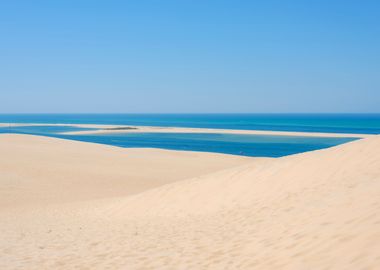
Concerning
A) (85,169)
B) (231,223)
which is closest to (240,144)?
(85,169)

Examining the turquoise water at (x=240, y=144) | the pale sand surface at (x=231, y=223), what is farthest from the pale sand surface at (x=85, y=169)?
the turquoise water at (x=240, y=144)

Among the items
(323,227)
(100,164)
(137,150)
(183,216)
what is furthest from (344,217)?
(137,150)

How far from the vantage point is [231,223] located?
31.1ft

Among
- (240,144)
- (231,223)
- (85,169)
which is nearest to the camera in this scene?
(231,223)

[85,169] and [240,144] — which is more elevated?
[85,169]

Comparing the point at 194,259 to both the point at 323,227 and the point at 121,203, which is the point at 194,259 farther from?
the point at 121,203

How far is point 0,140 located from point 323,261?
37762 millimetres

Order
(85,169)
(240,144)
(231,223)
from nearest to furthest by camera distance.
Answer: (231,223)
(85,169)
(240,144)

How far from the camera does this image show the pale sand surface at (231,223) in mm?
6121

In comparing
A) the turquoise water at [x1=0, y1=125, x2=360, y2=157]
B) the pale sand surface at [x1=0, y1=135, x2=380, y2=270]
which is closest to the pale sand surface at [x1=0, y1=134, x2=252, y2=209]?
the pale sand surface at [x1=0, y1=135, x2=380, y2=270]

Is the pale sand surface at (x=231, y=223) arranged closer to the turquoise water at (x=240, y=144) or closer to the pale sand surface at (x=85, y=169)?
the pale sand surface at (x=85, y=169)

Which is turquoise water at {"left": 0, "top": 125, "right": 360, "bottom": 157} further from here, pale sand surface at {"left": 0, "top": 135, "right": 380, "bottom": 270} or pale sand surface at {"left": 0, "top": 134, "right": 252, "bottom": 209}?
pale sand surface at {"left": 0, "top": 135, "right": 380, "bottom": 270}

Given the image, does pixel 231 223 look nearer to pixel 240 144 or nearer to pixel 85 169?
pixel 85 169

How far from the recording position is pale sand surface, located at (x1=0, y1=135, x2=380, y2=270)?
6121 millimetres
